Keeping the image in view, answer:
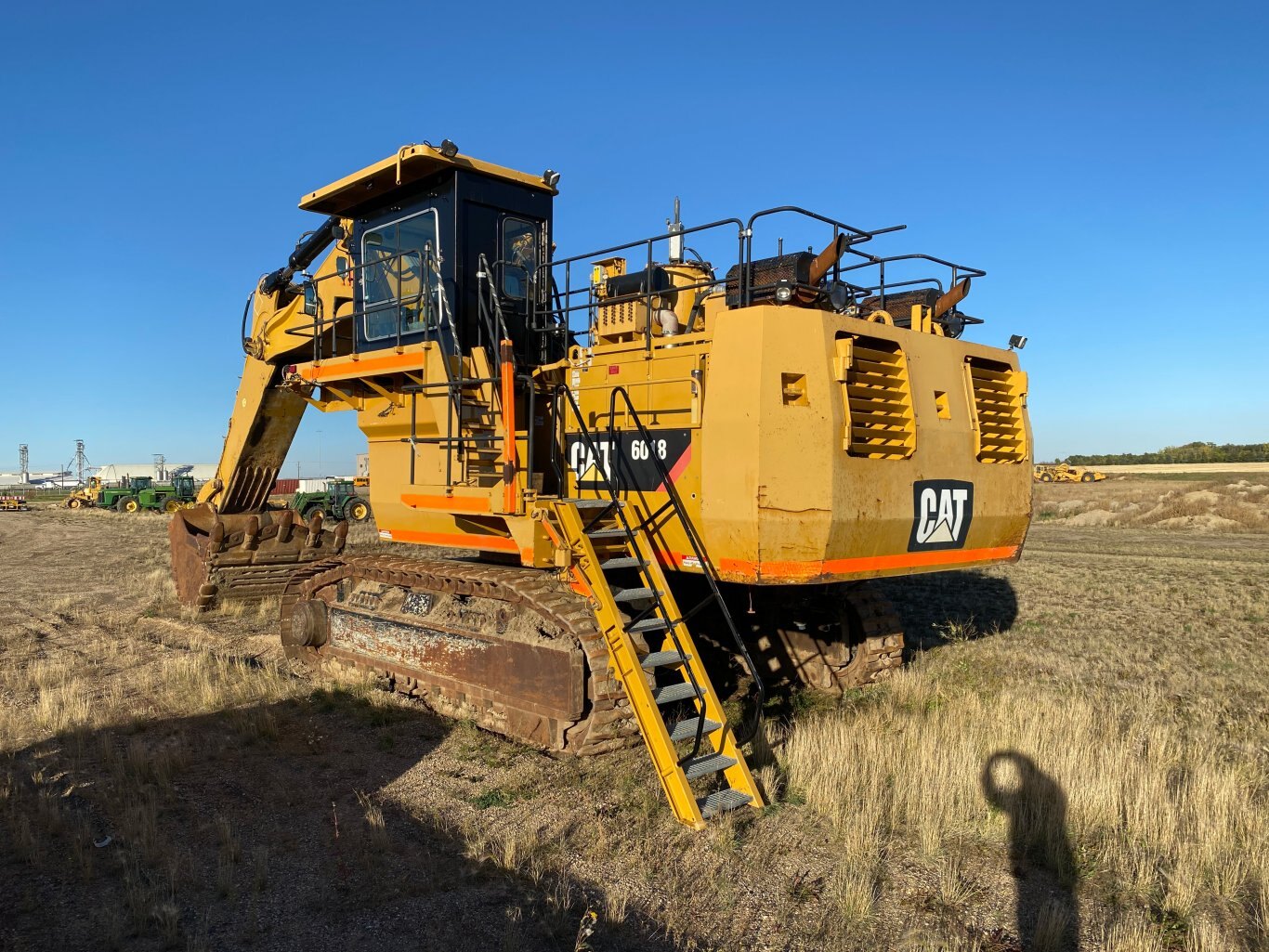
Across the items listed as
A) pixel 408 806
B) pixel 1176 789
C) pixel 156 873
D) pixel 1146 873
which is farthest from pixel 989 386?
pixel 156 873

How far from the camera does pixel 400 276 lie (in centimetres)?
898

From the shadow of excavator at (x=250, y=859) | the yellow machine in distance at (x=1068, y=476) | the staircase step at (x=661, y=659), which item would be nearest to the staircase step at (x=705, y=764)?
the staircase step at (x=661, y=659)

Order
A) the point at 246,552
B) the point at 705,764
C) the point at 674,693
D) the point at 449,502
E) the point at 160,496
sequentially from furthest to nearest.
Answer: the point at 160,496, the point at 246,552, the point at 449,502, the point at 674,693, the point at 705,764

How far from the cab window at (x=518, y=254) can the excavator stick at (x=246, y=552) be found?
5.08m

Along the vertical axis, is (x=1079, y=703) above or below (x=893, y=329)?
below

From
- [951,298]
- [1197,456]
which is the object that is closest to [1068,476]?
[1197,456]

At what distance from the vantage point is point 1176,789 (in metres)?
5.79

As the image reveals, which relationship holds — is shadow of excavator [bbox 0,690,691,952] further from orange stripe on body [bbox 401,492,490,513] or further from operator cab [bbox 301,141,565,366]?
operator cab [bbox 301,141,565,366]

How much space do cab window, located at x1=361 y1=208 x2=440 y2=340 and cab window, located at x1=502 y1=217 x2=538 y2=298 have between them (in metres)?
0.71

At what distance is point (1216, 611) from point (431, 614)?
35.6 feet

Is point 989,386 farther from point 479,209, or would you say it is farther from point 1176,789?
point 479,209

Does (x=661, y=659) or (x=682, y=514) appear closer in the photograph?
(x=661, y=659)

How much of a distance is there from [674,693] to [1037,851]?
7.78 ft

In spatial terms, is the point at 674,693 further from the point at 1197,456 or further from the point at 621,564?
the point at 1197,456
